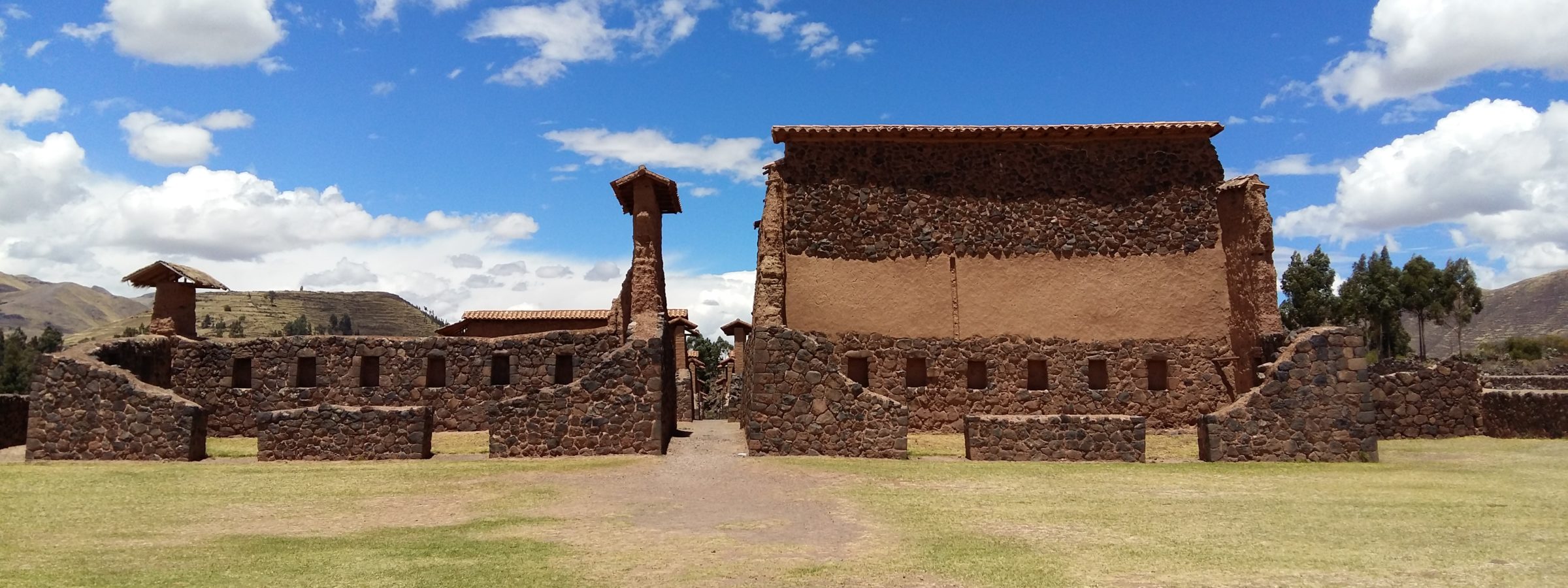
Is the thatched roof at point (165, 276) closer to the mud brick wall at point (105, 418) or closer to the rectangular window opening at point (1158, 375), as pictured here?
the mud brick wall at point (105, 418)

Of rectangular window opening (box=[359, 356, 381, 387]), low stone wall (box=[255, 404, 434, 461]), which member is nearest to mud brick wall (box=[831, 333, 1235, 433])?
low stone wall (box=[255, 404, 434, 461])

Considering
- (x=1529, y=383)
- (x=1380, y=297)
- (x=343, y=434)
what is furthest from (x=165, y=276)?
(x=1380, y=297)

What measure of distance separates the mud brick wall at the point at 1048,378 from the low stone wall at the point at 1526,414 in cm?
550

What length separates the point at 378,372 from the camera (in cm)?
2514

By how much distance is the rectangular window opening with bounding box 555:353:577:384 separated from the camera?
2552 centimetres

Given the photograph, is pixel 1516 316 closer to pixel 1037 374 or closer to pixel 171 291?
pixel 1037 374

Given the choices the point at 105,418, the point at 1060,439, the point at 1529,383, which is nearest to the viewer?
the point at 1060,439

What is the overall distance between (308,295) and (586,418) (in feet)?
367

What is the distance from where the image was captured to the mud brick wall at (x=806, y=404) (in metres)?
17.3

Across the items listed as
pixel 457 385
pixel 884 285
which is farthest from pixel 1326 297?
pixel 457 385

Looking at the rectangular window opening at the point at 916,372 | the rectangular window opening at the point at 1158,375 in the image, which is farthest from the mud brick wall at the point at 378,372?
the rectangular window opening at the point at 1158,375

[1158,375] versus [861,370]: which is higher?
[861,370]

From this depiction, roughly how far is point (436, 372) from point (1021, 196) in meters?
16.1

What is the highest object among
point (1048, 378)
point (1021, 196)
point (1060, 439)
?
point (1021, 196)
